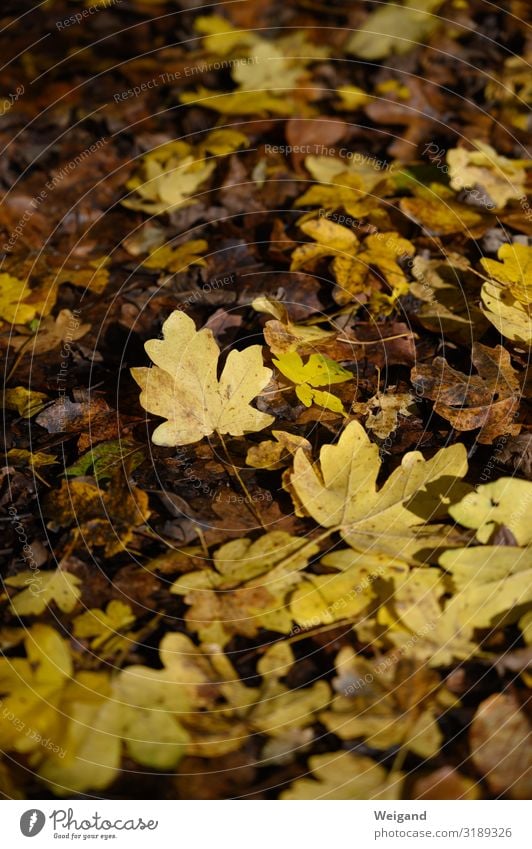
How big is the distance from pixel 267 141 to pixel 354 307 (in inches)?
31.6

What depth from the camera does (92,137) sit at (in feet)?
7.54

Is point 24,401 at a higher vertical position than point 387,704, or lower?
higher

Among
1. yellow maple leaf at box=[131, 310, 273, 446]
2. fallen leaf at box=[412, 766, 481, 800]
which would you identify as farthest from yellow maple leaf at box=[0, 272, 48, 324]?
fallen leaf at box=[412, 766, 481, 800]

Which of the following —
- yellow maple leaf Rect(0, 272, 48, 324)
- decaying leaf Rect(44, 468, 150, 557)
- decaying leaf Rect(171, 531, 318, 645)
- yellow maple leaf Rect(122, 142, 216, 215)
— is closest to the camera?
decaying leaf Rect(171, 531, 318, 645)

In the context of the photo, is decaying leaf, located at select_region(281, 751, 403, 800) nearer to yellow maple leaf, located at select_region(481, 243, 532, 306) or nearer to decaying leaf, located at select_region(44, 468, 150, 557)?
decaying leaf, located at select_region(44, 468, 150, 557)

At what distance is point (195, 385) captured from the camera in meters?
1.39

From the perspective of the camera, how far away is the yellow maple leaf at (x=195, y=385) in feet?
4.49

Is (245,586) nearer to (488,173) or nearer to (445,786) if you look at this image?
(445,786)
